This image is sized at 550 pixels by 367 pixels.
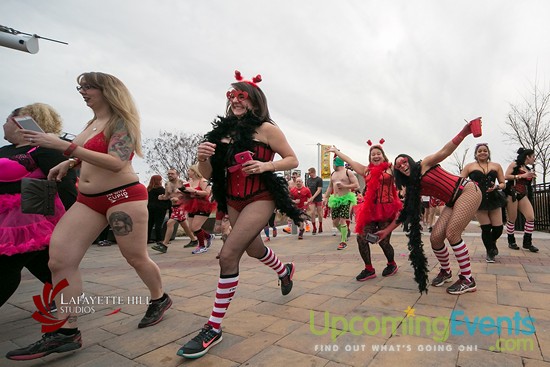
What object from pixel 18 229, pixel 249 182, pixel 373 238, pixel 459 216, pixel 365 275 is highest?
pixel 249 182

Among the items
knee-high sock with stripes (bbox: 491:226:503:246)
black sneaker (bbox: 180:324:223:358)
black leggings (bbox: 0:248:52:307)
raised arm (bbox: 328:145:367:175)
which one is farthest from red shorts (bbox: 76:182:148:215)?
knee-high sock with stripes (bbox: 491:226:503:246)

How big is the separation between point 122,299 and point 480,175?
17.6 feet

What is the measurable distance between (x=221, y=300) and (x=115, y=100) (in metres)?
1.74

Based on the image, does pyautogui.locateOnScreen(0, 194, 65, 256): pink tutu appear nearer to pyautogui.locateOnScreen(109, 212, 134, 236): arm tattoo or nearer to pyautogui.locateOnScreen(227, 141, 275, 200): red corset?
pyautogui.locateOnScreen(109, 212, 134, 236): arm tattoo

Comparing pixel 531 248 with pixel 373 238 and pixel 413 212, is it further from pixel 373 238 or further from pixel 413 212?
pixel 373 238

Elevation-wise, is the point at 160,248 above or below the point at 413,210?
below

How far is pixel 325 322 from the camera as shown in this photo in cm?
267

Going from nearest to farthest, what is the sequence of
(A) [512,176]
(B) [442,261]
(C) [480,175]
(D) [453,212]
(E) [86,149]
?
(E) [86,149] < (D) [453,212] < (B) [442,261] < (C) [480,175] < (A) [512,176]

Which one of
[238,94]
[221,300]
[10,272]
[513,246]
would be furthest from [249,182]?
[513,246]

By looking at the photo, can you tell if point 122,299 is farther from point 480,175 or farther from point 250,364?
point 480,175

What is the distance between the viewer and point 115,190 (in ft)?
7.98

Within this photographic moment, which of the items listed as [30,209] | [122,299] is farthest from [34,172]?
[122,299]

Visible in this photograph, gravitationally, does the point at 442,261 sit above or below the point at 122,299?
above

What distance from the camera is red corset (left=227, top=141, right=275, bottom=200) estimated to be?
2531 millimetres
